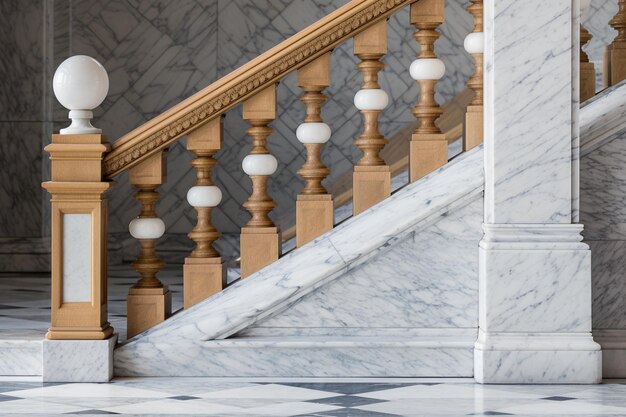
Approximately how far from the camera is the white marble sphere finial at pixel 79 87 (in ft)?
18.3

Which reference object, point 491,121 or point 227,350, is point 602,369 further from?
point 227,350

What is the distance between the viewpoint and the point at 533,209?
554cm

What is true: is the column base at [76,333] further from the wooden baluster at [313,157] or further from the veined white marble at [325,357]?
the wooden baluster at [313,157]

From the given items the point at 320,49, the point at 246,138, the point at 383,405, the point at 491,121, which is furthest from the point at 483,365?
the point at 246,138

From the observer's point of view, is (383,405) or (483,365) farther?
(483,365)

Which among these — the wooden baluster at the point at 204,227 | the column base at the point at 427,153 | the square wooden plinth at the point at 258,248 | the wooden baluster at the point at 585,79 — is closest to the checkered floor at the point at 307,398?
the wooden baluster at the point at 204,227

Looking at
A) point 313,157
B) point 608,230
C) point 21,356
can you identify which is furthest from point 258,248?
point 608,230

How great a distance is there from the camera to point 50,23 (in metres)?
9.70

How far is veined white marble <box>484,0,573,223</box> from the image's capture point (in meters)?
5.52

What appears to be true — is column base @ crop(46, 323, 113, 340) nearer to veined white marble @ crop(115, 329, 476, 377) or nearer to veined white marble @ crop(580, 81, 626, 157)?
veined white marble @ crop(115, 329, 476, 377)

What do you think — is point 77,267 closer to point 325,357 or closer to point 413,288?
point 325,357

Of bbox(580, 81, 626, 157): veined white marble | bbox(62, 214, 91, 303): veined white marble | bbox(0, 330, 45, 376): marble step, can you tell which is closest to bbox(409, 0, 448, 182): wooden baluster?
bbox(580, 81, 626, 157): veined white marble

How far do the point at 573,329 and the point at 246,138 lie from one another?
199 inches

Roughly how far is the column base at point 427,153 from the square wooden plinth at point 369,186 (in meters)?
0.15
